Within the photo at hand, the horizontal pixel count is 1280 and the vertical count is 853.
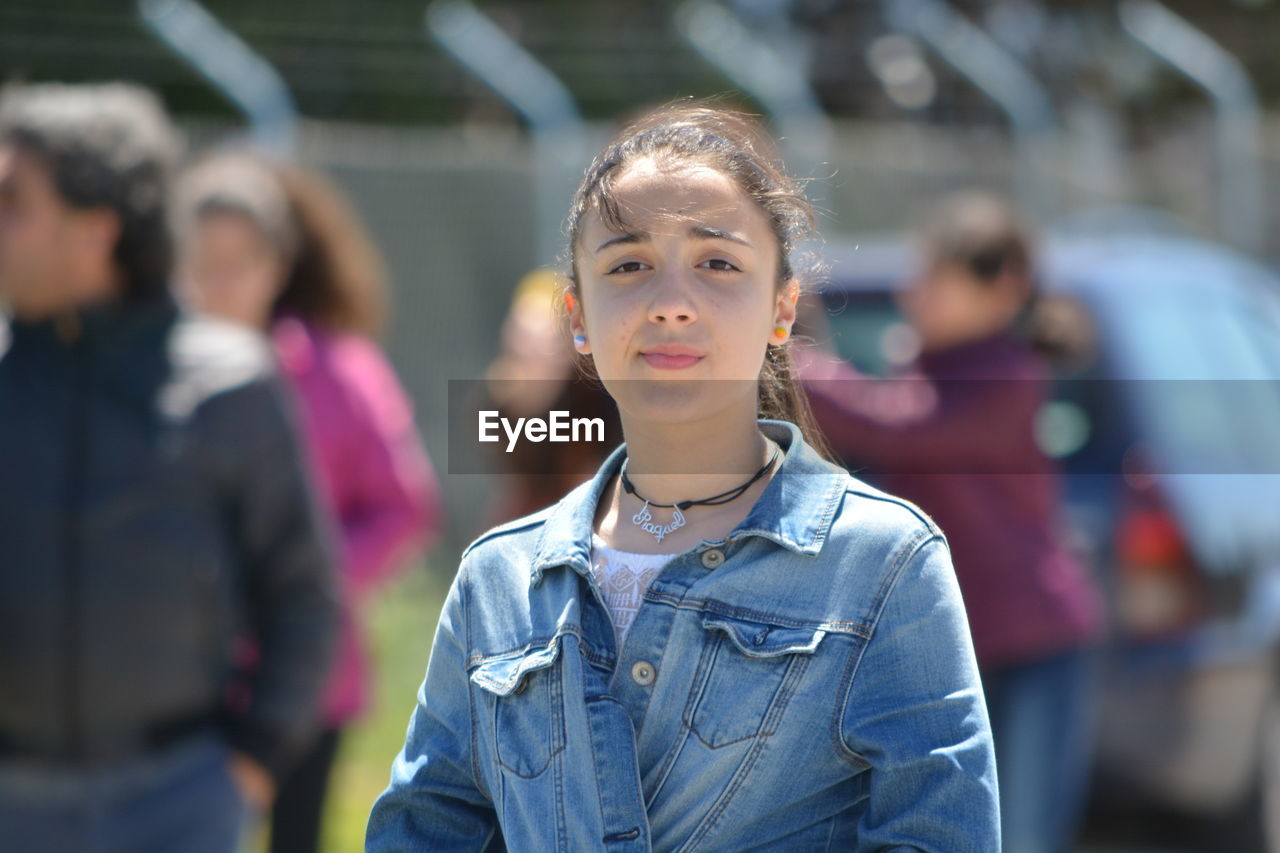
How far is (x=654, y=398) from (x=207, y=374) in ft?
5.88

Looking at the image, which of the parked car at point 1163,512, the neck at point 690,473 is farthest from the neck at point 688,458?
the parked car at point 1163,512

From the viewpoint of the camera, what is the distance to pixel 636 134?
1.34 meters

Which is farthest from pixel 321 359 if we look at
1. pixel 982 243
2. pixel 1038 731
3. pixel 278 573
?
pixel 1038 731

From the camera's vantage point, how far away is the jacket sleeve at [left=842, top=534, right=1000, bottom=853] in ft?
3.99

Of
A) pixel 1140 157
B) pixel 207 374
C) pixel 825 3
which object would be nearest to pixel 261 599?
pixel 207 374

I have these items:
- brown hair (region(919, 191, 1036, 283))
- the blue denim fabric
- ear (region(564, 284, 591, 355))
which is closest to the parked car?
brown hair (region(919, 191, 1036, 283))

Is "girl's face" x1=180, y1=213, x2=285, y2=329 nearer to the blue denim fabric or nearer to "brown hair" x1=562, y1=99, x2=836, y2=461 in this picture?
the blue denim fabric

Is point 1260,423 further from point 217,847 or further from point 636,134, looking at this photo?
point 636,134

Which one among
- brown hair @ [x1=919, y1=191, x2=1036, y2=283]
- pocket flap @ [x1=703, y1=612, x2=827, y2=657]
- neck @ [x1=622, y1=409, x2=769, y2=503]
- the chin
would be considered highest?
brown hair @ [x1=919, y1=191, x2=1036, y2=283]

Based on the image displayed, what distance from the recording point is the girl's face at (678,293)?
1.24m

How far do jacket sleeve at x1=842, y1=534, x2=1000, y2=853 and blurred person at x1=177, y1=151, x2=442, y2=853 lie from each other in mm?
2437

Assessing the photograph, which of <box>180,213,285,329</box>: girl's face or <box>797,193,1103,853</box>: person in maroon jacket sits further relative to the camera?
<box>180,213,285,329</box>: girl's face

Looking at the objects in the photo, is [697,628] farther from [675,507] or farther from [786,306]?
[786,306]

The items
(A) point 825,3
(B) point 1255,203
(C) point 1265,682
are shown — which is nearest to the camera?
(C) point 1265,682
